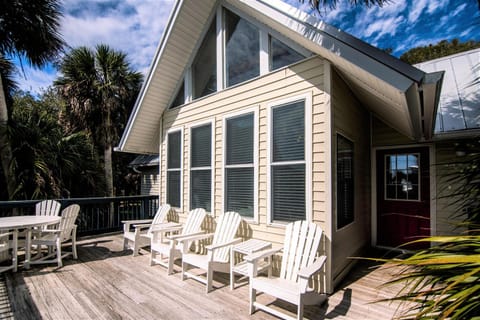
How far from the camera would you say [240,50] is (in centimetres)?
465

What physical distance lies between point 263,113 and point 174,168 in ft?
9.96

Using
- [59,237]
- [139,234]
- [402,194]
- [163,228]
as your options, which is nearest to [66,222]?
[59,237]

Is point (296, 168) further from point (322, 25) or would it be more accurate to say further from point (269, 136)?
point (322, 25)

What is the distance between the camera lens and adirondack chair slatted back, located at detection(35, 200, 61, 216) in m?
5.22

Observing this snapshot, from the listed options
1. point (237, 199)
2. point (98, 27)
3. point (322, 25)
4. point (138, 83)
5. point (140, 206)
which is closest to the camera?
point (322, 25)

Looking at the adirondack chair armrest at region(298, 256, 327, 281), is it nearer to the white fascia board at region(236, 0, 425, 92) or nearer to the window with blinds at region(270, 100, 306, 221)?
the window with blinds at region(270, 100, 306, 221)

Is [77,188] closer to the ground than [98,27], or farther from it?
closer to the ground

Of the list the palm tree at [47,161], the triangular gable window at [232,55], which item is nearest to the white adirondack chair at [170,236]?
the triangular gable window at [232,55]

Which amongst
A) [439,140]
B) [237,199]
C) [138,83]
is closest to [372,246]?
[439,140]

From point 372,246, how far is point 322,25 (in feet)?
16.0

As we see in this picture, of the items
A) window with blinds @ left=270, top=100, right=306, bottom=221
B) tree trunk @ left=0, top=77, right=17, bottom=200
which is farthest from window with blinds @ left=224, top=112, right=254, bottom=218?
tree trunk @ left=0, top=77, right=17, bottom=200

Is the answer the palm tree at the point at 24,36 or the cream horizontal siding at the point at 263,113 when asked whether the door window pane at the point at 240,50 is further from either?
the palm tree at the point at 24,36

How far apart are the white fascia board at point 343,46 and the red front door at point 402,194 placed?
3357mm

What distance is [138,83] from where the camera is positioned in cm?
1056
